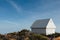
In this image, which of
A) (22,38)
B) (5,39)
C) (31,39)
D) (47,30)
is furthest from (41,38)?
(47,30)

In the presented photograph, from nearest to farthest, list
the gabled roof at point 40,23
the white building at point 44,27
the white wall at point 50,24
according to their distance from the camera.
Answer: the white building at point 44,27 → the white wall at point 50,24 → the gabled roof at point 40,23

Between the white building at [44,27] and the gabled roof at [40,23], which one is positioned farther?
the gabled roof at [40,23]

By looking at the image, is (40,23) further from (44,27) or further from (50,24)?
(50,24)

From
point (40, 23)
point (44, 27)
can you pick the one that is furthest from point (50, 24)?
point (40, 23)

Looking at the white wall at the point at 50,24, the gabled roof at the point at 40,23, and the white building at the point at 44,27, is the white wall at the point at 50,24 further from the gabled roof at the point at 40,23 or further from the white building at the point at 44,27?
the gabled roof at the point at 40,23

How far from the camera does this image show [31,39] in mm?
29344

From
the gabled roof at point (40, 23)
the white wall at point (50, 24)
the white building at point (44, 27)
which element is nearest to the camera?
the white building at point (44, 27)

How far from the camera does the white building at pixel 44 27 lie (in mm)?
41188

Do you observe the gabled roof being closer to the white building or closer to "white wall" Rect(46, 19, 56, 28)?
the white building

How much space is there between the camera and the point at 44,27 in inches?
1617

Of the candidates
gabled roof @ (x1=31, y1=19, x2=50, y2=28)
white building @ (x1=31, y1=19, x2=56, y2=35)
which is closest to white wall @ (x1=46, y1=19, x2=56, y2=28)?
white building @ (x1=31, y1=19, x2=56, y2=35)

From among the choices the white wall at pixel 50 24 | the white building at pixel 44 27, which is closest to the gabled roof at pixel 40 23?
the white building at pixel 44 27

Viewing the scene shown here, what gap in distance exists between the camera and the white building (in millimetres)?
41188

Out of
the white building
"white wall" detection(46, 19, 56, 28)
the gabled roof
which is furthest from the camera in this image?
the gabled roof
